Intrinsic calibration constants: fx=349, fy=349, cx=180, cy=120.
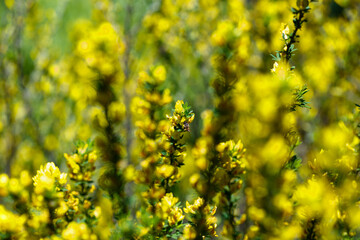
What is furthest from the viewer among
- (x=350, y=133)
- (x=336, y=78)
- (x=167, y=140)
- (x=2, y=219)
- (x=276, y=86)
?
(x=336, y=78)

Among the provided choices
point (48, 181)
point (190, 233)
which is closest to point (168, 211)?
point (190, 233)

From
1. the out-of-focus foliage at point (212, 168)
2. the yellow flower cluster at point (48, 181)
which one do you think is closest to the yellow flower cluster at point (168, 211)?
the out-of-focus foliage at point (212, 168)

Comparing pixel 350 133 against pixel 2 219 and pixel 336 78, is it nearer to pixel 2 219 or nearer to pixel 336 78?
pixel 2 219

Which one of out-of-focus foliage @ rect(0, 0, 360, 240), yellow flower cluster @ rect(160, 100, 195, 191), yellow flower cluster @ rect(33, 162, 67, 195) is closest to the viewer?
out-of-focus foliage @ rect(0, 0, 360, 240)

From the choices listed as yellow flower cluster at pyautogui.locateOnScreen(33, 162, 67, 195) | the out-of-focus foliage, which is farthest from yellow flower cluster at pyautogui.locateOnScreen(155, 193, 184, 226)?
yellow flower cluster at pyautogui.locateOnScreen(33, 162, 67, 195)

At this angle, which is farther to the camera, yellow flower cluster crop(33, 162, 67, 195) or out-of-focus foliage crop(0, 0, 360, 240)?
yellow flower cluster crop(33, 162, 67, 195)

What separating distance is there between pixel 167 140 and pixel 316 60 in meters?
2.53

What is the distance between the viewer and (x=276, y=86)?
0.48m

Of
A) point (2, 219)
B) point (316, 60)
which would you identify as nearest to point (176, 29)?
point (316, 60)

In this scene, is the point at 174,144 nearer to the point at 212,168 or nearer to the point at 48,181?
the point at 212,168

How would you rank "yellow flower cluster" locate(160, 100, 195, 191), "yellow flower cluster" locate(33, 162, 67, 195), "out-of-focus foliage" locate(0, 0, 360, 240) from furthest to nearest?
1. "yellow flower cluster" locate(160, 100, 195, 191)
2. "yellow flower cluster" locate(33, 162, 67, 195)
3. "out-of-focus foliage" locate(0, 0, 360, 240)

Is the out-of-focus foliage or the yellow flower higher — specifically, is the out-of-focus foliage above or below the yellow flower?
above

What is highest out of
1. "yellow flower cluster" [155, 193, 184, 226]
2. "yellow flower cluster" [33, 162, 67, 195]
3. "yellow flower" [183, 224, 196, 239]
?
"yellow flower cluster" [33, 162, 67, 195]

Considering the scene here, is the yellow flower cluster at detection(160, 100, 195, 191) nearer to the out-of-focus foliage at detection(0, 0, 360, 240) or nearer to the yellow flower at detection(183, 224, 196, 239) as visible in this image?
the out-of-focus foliage at detection(0, 0, 360, 240)
